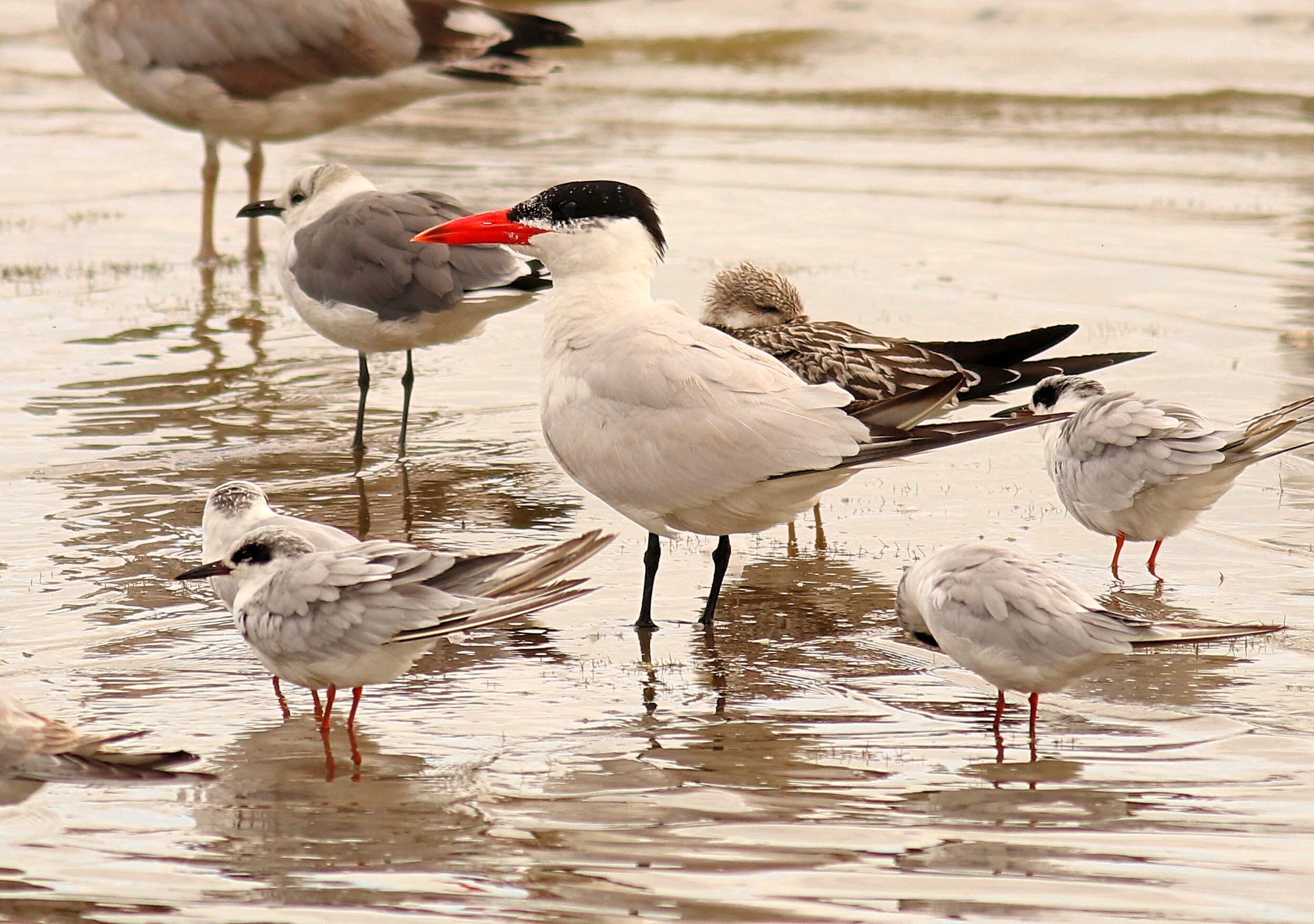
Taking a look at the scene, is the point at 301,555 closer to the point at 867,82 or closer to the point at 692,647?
the point at 692,647

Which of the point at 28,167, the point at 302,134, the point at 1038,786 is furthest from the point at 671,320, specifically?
the point at 28,167

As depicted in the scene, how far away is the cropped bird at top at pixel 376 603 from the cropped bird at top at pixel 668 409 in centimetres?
71

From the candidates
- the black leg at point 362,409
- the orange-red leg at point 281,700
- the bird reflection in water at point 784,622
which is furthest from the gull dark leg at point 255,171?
the orange-red leg at point 281,700

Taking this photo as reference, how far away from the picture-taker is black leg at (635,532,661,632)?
18.8 ft

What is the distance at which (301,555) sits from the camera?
483 cm

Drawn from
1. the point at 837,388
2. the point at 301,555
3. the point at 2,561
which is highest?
the point at 837,388

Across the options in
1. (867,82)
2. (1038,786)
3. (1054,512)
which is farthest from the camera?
(867,82)

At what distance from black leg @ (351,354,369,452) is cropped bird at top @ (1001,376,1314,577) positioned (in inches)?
116

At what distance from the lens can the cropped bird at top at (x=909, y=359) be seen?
6.63m

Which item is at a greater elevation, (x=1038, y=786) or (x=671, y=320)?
(x=671, y=320)

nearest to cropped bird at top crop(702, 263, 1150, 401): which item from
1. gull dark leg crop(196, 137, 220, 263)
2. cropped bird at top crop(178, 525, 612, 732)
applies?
cropped bird at top crop(178, 525, 612, 732)

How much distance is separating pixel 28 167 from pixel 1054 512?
1043 cm

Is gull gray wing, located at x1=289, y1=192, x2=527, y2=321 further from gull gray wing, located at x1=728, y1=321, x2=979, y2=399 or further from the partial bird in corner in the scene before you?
the partial bird in corner

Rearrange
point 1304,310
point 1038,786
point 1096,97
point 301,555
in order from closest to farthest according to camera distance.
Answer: point 1038,786
point 301,555
point 1304,310
point 1096,97
